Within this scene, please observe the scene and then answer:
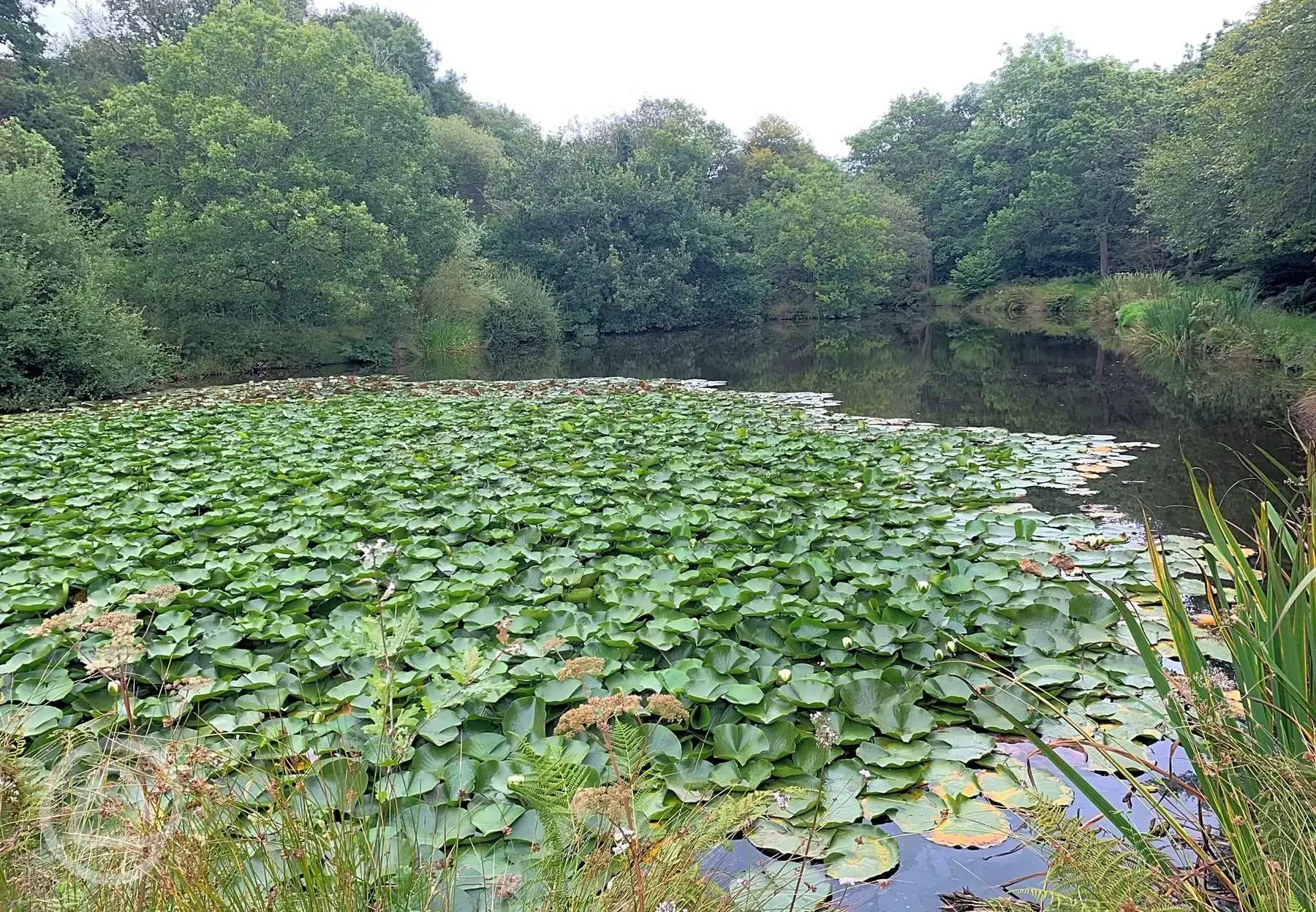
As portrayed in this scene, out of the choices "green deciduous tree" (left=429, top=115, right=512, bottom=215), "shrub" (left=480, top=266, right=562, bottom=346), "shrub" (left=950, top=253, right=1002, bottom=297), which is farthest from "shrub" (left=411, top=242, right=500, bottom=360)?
"shrub" (left=950, top=253, right=1002, bottom=297)

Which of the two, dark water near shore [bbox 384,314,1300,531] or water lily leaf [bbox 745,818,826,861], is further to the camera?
dark water near shore [bbox 384,314,1300,531]

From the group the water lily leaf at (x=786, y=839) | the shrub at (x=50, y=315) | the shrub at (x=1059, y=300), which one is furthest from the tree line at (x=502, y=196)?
the water lily leaf at (x=786, y=839)

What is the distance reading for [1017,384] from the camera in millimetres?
12031

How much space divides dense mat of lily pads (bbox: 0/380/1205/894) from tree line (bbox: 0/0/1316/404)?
28.7ft

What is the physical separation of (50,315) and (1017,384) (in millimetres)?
14454

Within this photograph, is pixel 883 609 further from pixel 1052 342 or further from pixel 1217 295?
pixel 1052 342

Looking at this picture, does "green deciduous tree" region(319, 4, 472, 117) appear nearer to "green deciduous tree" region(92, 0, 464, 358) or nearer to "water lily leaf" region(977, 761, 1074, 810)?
"green deciduous tree" region(92, 0, 464, 358)

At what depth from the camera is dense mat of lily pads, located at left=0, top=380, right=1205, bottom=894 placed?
7.29ft

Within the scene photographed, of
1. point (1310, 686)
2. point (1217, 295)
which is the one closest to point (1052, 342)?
point (1217, 295)

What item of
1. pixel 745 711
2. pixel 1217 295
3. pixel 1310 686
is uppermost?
pixel 1217 295

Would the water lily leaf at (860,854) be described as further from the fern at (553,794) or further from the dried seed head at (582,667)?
the dried seed head at (582,667)

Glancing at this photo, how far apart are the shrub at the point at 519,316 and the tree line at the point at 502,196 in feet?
0.27

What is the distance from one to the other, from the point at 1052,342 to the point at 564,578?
18.0 m

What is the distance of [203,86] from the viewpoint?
16.3 metres
